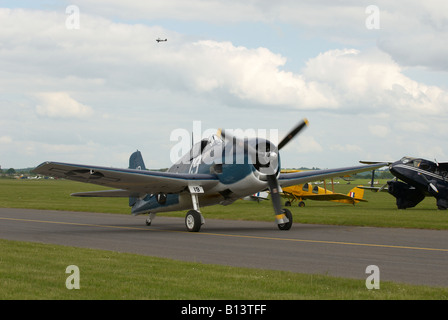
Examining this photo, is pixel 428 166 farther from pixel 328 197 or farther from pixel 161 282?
pixel 161 282

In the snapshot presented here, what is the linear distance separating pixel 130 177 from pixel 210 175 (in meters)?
2.96

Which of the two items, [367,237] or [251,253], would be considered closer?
[251,253]

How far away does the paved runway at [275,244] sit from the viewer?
41.4 feet

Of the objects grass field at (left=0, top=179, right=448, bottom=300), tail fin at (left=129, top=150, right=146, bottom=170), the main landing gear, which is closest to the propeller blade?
the main landing gear

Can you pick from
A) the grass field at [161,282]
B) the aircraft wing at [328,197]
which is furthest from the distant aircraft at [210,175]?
the aircraft wing at [328,197]

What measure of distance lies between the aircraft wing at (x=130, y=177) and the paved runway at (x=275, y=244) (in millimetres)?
1654

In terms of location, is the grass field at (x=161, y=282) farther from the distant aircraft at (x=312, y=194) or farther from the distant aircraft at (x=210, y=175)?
the distant aircraft at (x=312, y=194)

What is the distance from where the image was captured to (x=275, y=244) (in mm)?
17578

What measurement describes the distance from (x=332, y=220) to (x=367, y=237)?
23.6 feet

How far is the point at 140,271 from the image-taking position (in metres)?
11.2

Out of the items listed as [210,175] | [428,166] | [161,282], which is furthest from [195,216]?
[428,166]

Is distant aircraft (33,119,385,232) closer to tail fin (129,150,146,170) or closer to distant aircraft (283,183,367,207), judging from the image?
tail fin (129,150,146,170)
